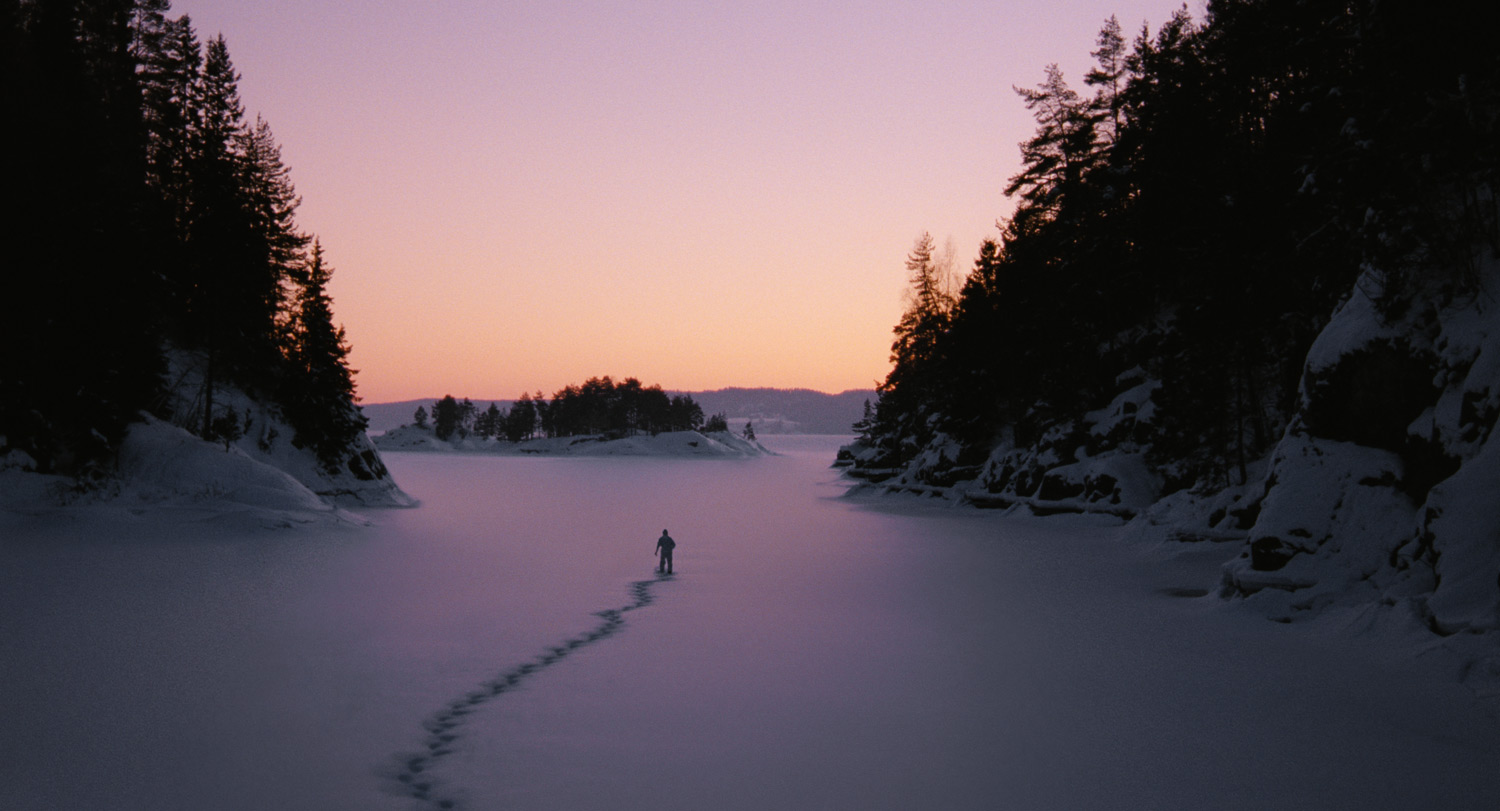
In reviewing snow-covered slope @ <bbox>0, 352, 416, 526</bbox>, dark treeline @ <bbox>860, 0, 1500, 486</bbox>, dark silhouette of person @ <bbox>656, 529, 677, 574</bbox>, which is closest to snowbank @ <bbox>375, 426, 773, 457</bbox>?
dark treeline @ <bbox>860, 0, 1500, 486</bbox>

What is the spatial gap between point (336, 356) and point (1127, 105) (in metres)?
38.3

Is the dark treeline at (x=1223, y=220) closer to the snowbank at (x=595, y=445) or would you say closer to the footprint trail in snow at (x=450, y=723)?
the footprint trail in snow at (x=450, y=723)

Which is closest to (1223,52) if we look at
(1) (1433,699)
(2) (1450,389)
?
(2) (1450,389)

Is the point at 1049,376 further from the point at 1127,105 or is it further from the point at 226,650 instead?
the point at 226,650

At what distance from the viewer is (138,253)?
24594 millimetres

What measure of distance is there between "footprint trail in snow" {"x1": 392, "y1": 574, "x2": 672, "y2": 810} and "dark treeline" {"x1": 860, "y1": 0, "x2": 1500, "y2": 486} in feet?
41.7

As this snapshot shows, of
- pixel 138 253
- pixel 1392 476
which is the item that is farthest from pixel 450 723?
pixel 138 253

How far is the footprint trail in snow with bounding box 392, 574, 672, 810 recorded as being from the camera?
5.33 metres

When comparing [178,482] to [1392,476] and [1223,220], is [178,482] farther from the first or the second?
[1223,220]

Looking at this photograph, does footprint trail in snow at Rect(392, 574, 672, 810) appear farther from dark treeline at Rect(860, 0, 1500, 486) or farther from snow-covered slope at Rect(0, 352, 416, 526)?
snow-covered slope at Rect(0, 352, 416, 526)

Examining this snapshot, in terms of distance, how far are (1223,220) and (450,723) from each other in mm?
23555

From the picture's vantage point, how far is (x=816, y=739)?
6383 mm

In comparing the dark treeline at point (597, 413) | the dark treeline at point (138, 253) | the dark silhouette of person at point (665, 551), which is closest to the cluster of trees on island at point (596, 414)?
the dark treeline at point (597, 413)

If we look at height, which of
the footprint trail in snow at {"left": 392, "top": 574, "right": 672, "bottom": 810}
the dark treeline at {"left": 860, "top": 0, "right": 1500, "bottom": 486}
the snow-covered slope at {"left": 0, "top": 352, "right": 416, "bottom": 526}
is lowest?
the footprint trail in snow at {"left": 392, "top": 574, "right": 672, "bottom": 810}
